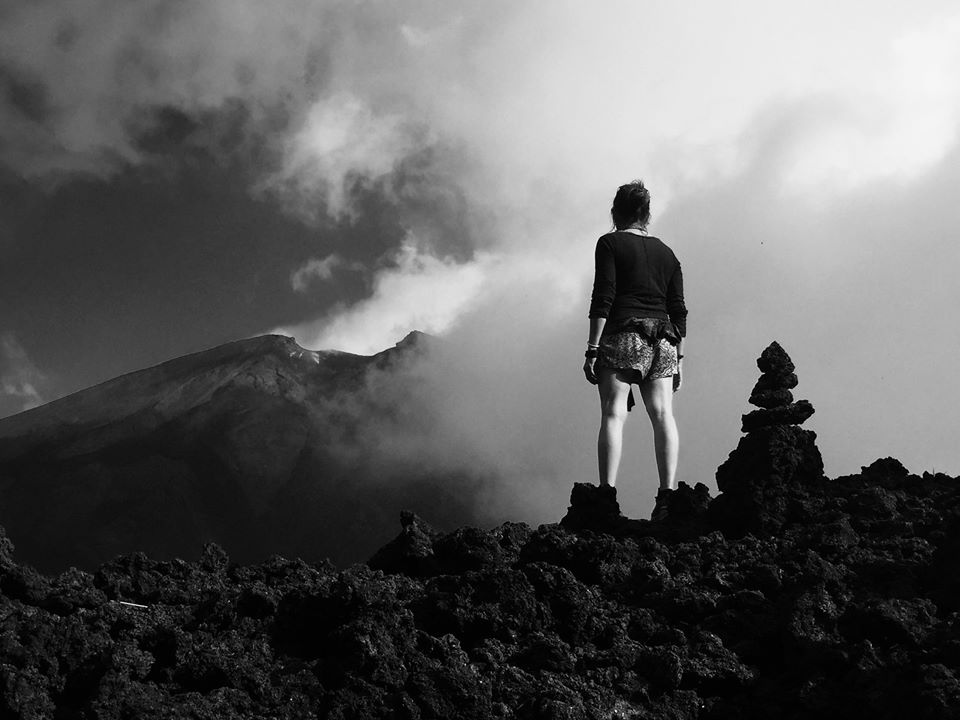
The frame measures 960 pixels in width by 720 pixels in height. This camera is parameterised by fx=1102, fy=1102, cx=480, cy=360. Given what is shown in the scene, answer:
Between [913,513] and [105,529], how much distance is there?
384 ft

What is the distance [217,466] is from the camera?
409ft

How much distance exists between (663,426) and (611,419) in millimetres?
481

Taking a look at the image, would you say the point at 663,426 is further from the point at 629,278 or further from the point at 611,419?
the point at 629,278

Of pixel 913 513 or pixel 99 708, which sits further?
pixel 913 513

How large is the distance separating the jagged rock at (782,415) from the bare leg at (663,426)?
69cm

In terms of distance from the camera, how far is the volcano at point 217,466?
11550 cm

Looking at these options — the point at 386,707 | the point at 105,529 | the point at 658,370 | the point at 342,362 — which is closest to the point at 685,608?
the point at 386,707

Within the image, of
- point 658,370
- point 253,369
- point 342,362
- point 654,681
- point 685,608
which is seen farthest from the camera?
point 342,362

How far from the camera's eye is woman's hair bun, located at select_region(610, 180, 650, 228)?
890 cm

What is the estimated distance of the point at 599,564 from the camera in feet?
22.8

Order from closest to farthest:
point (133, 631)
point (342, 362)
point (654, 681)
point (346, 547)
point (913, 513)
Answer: point (654, 681) < point (133, 631) < point (913, 513) < point (346, 547) < point (342, 362)

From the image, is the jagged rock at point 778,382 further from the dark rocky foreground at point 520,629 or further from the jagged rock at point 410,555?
the jagged rock at point 410,555

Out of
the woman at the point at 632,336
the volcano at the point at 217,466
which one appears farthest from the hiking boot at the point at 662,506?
the volcano at the point at 217,466

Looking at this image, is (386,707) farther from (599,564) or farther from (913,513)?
(913,513)
